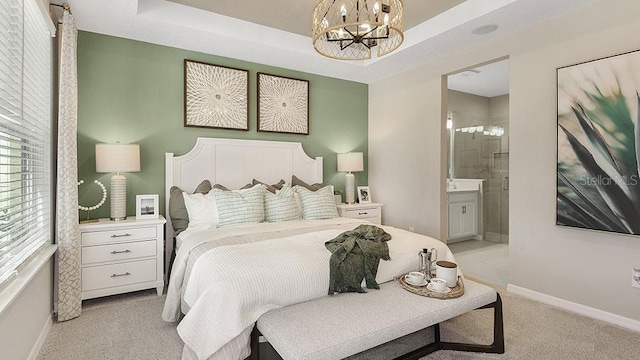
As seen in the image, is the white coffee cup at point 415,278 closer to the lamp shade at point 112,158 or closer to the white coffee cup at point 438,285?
the white coffee cup at point 438,285

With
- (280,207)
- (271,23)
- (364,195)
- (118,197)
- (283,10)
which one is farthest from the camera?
(364,195)

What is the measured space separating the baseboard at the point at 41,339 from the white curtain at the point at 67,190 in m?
0.10

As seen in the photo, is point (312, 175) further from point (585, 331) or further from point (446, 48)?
point (585, 331)

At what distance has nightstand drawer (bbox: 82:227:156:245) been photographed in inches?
112

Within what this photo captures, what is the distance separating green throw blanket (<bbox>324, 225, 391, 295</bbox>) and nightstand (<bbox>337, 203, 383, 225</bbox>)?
1950 millimetres

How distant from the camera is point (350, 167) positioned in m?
4.51

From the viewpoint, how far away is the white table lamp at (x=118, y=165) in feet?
9.78

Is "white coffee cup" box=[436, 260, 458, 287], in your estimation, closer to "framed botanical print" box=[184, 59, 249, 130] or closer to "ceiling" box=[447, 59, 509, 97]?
"framed botanical print" box=[184, 59, 249, 130]

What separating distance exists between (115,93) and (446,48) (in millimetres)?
3535

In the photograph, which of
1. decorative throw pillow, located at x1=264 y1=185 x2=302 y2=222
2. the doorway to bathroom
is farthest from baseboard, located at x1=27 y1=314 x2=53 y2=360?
the doorway to bathroom

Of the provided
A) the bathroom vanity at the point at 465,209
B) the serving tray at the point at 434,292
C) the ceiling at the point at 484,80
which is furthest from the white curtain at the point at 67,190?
the bathroom vanity at the point at 465,209

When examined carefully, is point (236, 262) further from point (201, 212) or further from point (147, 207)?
point (147, 207)

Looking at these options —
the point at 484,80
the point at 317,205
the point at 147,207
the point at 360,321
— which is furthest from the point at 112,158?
the point at 484,80

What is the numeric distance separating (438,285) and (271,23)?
3045 mm
